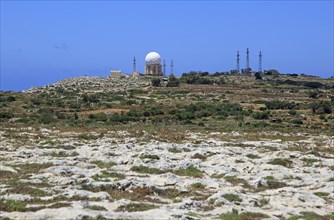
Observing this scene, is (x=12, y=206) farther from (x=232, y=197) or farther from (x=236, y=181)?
(x=236, y=181)

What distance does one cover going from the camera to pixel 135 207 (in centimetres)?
1978

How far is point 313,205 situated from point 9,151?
2084cm

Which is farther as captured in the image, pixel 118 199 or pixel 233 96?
pixel 233 96

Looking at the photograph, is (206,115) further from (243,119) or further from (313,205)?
(313,205)

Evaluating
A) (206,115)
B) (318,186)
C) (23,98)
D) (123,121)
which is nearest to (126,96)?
(23,98)

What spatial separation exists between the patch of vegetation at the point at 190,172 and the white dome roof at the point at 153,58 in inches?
5266

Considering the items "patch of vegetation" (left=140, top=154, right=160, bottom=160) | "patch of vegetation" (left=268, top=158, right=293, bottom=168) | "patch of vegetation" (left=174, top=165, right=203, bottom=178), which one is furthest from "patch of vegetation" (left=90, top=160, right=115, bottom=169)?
"patch of vegetation" (left=268, top=158, right=293, bottom=168)

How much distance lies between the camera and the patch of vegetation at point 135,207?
1938 centimetres

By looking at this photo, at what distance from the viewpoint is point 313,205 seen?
21.0 m

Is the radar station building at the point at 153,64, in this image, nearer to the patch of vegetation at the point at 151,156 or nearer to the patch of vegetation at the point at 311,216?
the patch of vegetation at the point at 151,156

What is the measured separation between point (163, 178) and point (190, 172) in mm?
3309

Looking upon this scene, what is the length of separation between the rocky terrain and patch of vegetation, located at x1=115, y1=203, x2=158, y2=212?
0.04 m

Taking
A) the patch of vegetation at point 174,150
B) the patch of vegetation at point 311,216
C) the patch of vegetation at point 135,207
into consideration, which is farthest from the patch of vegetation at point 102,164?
the patch of vegetation at point 311,216

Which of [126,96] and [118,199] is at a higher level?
[126,96]
